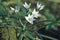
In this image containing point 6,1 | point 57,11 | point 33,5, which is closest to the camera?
point 6,1

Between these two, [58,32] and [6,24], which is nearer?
[6,24]

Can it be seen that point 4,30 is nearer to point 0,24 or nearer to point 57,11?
point 0,24

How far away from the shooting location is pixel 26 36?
1.69m

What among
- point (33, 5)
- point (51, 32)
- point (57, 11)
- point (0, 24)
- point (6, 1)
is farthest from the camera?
point (57, 11)

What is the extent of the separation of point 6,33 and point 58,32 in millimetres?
731

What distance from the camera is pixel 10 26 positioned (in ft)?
5.43

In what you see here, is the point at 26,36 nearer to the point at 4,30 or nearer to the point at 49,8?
the point at 4,30

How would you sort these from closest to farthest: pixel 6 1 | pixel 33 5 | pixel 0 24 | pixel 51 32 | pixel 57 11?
pixel 0 24, pixel 51 32, pixel 6 1, pixel 33 5, pixel 57 11

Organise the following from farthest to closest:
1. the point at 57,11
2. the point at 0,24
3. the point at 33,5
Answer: the point at 57,11 → the point at 33,5 → the point at 0,24

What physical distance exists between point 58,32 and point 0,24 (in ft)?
2.69

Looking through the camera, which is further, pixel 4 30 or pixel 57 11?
pixel 57 11

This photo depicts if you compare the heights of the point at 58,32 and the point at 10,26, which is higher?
the point at 10,26

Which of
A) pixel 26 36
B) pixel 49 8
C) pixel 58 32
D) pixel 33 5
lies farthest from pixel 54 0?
pixel 26 36

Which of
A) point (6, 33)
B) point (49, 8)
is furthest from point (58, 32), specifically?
point (6, 33)
